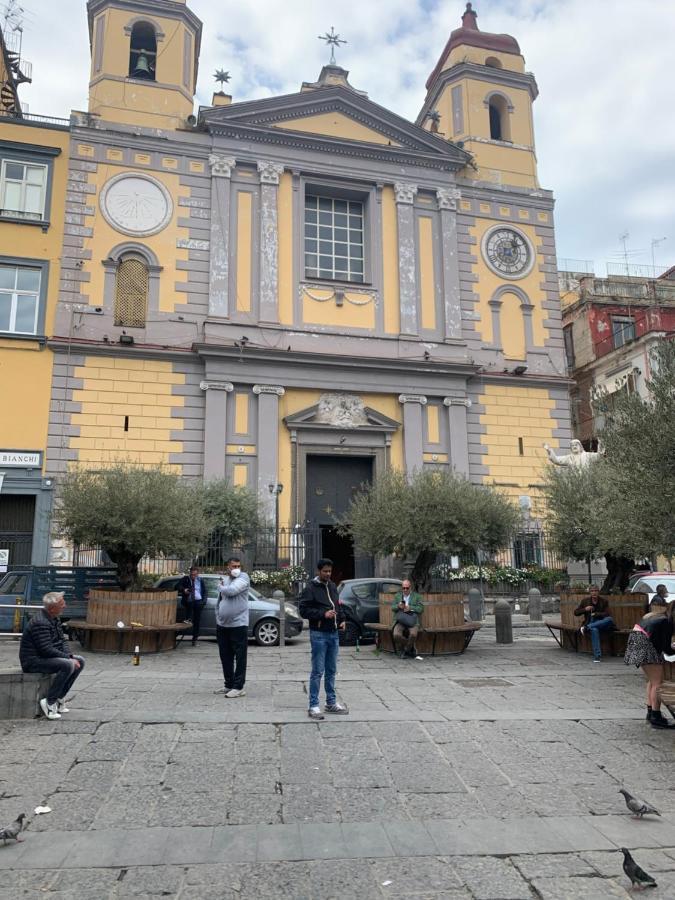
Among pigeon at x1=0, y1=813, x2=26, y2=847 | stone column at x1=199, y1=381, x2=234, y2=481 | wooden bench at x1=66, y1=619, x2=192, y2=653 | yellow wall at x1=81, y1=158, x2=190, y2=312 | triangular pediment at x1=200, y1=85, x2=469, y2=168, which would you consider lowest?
pigeon at x1=0, y1=813, x2=26, y2=847

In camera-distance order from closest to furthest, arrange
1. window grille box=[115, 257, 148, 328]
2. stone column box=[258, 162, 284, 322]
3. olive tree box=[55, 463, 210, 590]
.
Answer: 1. olive tree box=[55, 463, 210, 590]
2. window grille box=[115, 257, 148, 328]
3. stone column box=[258, 162, 284, 322]

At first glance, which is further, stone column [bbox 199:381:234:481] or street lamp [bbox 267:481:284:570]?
stone column [bbox 199:381:234:481]

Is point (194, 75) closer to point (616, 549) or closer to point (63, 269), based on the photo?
point (63, 269)

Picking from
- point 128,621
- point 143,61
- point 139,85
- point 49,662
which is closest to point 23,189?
point 139,85

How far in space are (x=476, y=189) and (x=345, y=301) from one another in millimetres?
7085

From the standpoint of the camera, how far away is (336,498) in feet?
74.6

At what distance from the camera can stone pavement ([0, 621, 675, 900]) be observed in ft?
13.8

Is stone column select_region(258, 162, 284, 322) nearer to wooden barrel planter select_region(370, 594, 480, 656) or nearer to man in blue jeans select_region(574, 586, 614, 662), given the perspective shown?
wooden barrel planter select_region(370, 594, 480, 656)

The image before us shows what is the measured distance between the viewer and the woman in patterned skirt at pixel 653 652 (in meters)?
7.43

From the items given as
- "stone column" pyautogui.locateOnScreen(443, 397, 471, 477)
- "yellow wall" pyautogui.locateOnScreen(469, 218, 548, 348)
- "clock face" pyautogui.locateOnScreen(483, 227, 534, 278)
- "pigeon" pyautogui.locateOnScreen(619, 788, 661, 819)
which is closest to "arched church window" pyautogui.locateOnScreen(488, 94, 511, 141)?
"yellow wall" pyautogui.locateOnScreen(469, 218, 548, 348)

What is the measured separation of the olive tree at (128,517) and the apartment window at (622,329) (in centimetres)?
2761

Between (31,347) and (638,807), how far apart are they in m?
19.9

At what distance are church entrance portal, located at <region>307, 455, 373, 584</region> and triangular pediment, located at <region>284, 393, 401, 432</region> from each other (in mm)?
1046

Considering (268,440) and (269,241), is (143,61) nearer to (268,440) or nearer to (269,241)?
(269,241)
